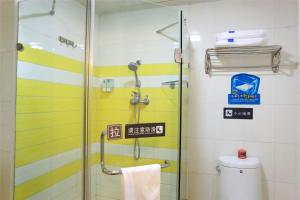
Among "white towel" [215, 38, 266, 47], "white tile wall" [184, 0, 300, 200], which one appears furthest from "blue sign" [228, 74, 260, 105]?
"white towel" [215, 38, 266, 47]

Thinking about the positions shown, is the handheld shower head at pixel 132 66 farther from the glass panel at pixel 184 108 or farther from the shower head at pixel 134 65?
the glass panel at pixel 184 108

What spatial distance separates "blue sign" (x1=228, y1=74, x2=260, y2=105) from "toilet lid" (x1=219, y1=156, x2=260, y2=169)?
438 mm

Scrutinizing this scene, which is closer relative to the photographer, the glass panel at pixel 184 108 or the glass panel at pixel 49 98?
the glass panel at pixel 49 98

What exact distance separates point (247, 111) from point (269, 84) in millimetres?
262

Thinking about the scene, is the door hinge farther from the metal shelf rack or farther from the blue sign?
the blue sign

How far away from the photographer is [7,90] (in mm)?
1512

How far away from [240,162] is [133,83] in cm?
96

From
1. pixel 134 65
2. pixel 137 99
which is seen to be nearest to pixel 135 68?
pixel 134 65

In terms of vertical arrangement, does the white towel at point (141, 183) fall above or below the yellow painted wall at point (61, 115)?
below

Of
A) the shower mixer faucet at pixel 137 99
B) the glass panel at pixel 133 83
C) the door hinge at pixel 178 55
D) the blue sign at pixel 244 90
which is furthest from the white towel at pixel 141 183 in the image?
the blue sign at pixel 244 90

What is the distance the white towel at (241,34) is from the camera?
1679mm

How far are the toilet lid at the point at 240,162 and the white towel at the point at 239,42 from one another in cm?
86

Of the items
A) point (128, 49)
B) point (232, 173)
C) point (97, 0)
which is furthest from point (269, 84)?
point (97, 0)

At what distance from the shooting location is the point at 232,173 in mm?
1627
